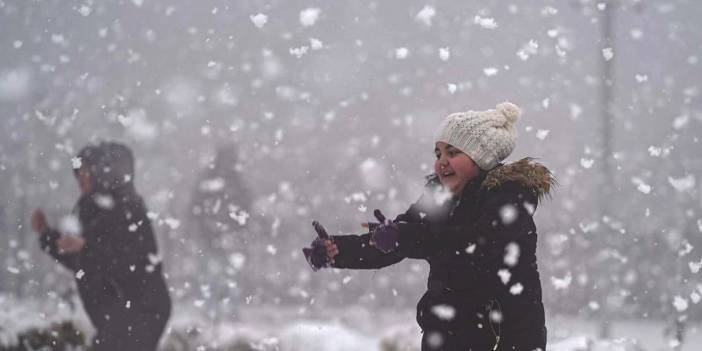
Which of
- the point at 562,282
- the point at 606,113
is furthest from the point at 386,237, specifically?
the point at 562,282

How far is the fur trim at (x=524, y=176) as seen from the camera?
5.99ft

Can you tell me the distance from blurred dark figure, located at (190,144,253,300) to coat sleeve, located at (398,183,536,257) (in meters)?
5.91

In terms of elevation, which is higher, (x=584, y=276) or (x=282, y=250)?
(x=282, y=250)

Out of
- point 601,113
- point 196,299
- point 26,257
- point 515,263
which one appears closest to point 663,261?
point 601,113

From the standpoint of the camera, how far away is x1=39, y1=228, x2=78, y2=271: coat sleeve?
3453 millimetres

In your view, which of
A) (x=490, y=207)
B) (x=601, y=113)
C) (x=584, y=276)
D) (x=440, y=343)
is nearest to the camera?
(x=490, y=207)

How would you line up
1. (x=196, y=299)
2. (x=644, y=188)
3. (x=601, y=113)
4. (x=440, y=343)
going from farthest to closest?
(x=196, y=299)
(x=644, y=188)
(x=601, y=113)
(x=440, y=343)

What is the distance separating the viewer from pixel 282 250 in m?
8.02

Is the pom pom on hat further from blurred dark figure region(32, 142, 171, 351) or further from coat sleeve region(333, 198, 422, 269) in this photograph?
Answer: blurred dark figure region(32, 142, 171, 351)

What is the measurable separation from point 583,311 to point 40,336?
5762 mm

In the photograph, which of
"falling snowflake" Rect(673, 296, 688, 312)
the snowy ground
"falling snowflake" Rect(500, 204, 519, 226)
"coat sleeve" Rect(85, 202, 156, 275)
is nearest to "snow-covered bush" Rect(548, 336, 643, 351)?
the snowy ground

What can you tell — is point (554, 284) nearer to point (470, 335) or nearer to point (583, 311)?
point (583, 311)

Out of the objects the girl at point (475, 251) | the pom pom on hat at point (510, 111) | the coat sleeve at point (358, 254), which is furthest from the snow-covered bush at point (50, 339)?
the pom pom on hat at point (510, 111)

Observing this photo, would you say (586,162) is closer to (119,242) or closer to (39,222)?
(119,242)
